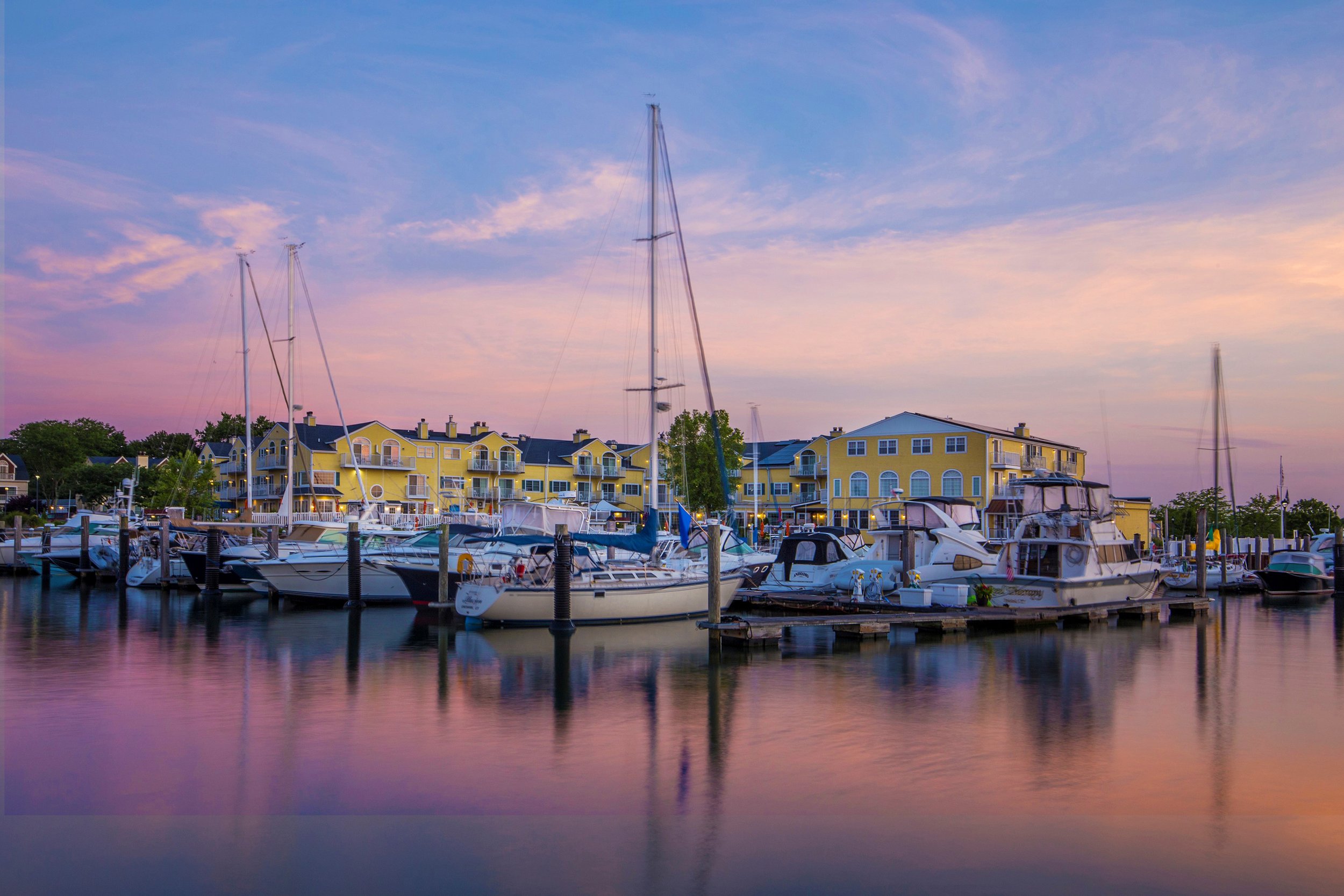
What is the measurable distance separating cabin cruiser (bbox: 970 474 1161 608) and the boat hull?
0.02 meters

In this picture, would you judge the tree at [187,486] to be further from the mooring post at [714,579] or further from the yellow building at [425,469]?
the mooring post at [714,579]

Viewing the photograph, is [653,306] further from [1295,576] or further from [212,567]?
[1295,576]

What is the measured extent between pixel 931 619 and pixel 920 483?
44815 millimetres

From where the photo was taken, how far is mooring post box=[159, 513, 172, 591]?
4572 centimetres

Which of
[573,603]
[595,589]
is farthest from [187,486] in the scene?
[595,589]

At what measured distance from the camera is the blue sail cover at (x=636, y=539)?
3166 cm

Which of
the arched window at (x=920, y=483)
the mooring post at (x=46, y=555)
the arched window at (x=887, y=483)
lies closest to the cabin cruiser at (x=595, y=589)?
the mooring post at (x=46, y=555)

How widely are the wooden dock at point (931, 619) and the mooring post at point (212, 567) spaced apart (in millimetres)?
23931

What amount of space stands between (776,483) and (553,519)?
51307mm

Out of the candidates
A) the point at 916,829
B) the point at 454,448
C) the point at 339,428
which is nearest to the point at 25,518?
the point at 339,428

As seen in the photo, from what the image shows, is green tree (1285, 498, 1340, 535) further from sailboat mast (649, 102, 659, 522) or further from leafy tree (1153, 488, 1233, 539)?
sailboat mast (649, 102, 659, 522)

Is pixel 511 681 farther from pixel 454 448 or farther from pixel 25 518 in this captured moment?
pixel 25 518

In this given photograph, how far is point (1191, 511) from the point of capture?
9838 cm

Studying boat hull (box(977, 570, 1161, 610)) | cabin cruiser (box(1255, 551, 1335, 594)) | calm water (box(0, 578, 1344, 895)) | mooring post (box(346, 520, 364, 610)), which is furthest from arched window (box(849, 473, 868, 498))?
Answer: calm water (box(0, 578, 1344, 895))
